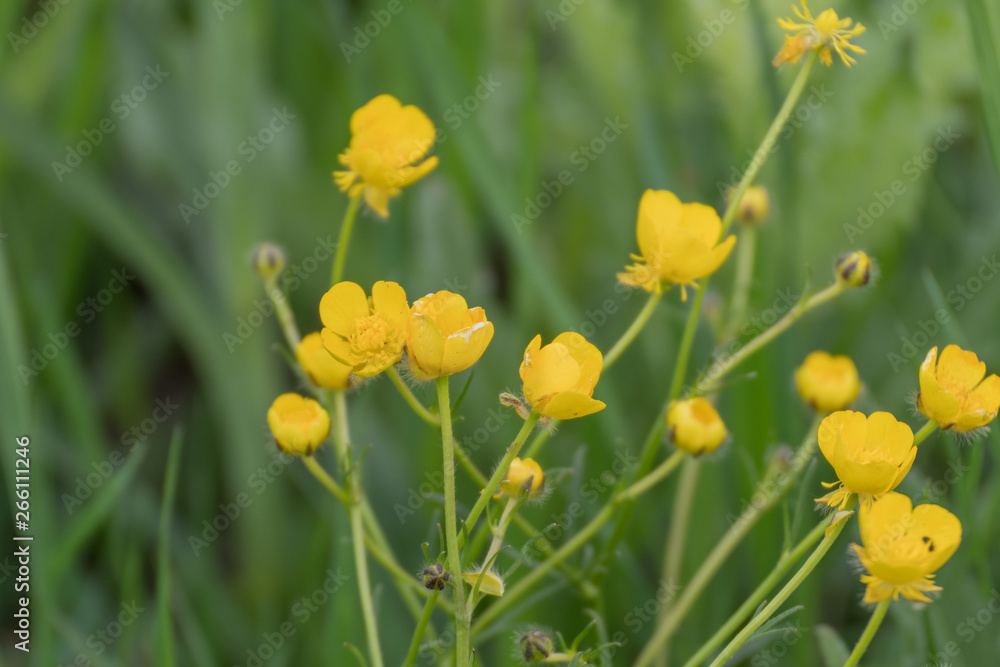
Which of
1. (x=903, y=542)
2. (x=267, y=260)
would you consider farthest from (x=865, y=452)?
(x=267, y=260)

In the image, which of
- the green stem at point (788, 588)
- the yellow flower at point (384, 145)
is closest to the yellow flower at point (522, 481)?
the green stem at point (788, 588)

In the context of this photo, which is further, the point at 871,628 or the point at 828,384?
the point at 828,384

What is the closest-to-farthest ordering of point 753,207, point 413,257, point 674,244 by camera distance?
point 674,244
point 753,207
point 413,257

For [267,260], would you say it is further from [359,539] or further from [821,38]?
[821,38]

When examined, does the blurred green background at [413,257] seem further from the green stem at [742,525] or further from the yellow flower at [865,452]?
the yellow flower at [865,452]

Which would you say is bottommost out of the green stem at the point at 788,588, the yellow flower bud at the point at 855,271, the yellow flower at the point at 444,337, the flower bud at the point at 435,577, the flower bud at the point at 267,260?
the green stem at the point at 788,588

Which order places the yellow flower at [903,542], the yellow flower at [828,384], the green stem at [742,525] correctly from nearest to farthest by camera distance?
the yellow flower at [903,542] → the green stem at [742,525] → the yellow flower at [828,384]
